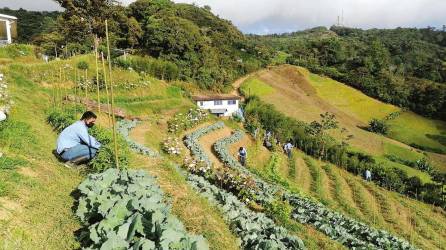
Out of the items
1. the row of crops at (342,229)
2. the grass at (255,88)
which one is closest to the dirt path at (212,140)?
the row of crops at (342,229)

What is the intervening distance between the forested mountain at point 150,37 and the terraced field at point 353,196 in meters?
16.9

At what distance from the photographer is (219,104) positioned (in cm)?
5222

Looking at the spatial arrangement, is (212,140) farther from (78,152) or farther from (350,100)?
(350,100)

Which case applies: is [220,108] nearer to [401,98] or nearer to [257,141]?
[257,141]

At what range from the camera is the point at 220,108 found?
172ft

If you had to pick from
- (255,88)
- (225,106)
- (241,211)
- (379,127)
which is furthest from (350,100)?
(241,211)

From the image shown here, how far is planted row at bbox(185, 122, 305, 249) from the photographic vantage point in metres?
10.9

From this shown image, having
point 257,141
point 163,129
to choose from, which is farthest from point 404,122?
point 163,129

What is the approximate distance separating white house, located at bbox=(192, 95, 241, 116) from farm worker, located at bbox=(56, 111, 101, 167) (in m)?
37.8

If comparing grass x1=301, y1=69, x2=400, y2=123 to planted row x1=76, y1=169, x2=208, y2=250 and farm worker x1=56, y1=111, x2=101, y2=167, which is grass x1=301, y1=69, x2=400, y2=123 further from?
planted row x1=76, y1=169, x2=208, y2=250

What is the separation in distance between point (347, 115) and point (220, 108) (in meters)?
25.2

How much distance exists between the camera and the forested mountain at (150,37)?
135ft

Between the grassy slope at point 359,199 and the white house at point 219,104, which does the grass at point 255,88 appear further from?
the grassy slope at point 359,199

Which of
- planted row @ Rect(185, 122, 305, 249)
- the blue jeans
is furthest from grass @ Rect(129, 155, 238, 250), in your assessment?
the blue jeans
